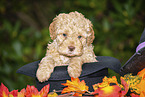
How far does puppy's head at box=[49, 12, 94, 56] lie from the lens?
2.42 feet

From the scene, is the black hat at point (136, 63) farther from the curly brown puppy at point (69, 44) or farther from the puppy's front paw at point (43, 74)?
the puppy's front paw at point (43, 74)

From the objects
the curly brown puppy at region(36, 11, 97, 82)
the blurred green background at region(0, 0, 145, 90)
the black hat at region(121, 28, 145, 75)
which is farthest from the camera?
the blurred green background at region(0, 0, 145, 90)

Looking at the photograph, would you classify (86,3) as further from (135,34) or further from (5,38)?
(5,38)

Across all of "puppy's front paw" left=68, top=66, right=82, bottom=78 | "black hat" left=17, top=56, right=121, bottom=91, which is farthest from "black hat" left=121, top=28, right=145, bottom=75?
"puppy's front paw" left=68, top=66, right=82, bottom=78

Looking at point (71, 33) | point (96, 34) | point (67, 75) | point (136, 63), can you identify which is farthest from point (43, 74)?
point (96, 34)

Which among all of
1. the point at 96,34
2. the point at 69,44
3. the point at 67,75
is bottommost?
the point at 67,75

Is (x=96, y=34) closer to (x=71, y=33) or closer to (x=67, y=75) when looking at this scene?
(x=71, y=33)

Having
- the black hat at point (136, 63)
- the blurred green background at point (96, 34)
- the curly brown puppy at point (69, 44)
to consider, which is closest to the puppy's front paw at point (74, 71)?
the curly brown puppy at point (69, 44)

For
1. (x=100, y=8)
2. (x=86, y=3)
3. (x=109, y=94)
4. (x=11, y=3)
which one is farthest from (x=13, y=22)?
(x=109, y=94)

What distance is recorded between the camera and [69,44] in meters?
0.74

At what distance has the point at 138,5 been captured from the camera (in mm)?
2092

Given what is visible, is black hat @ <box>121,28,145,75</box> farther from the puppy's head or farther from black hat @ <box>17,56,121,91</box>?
the puppy's head

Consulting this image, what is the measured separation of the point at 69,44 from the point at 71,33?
0.06 m

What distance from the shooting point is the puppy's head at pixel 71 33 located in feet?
2.42
